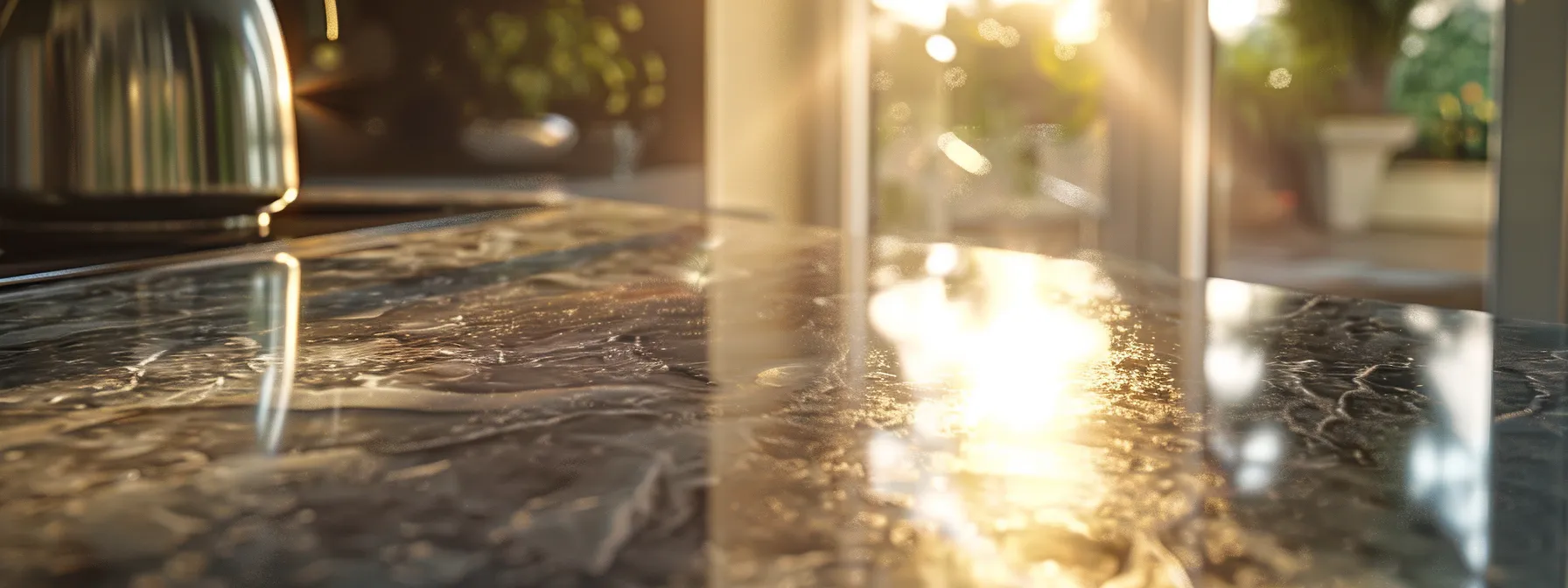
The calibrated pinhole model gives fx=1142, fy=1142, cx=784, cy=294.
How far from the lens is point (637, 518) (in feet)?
0.59

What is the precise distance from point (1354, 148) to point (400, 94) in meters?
2.58

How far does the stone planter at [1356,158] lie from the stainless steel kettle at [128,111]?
97.8 inches

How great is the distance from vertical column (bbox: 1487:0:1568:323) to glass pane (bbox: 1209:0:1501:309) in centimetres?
28

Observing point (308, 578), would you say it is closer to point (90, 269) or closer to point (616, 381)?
point (616, 381)

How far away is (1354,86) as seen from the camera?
2582 millimetres

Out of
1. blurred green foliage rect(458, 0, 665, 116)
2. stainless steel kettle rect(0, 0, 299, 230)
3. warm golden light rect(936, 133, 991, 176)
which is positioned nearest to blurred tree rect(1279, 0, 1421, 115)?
warm golden light rect(936, 133, 991, 176)

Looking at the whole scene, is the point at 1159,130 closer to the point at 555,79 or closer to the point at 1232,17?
the point at 1232,17

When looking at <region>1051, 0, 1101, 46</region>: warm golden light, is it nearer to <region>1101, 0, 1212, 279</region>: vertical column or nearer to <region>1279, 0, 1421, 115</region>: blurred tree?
<region>1101, 0, 1212, 279</region>: vertical column

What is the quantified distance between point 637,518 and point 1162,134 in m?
2.72

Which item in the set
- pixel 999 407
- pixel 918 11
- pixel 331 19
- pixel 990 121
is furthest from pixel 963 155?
pixel 999 407

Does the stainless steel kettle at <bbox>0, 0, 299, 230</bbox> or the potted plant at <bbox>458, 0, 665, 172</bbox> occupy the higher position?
the potted plant at <bbox>458, 0, 665, 172</bbox>

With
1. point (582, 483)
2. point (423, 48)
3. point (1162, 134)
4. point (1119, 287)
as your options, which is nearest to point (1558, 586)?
point (582, 483)

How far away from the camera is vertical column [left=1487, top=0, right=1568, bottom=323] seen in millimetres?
1899

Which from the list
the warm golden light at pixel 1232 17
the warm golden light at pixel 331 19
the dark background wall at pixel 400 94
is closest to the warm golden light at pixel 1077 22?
the warm golden light at pixel 1232 17
